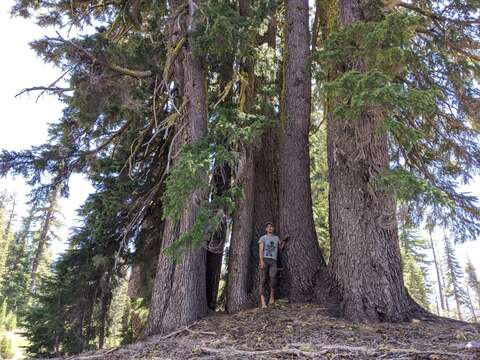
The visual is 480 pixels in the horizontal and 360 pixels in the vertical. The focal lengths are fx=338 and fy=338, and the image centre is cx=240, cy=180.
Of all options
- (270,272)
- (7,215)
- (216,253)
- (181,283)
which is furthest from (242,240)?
(7,215)

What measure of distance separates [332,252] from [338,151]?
5.57ft

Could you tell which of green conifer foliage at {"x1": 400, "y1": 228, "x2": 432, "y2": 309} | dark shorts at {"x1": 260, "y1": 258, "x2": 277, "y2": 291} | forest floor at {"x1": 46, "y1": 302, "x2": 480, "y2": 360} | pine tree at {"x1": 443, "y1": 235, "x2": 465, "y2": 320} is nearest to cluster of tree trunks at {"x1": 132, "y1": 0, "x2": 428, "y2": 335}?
dark shorts at {"x1": 260, "y1": 258, "x2": 277, "y2": 291}

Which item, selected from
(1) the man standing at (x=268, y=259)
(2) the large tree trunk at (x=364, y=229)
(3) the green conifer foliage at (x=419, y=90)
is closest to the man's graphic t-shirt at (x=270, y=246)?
(1) the man standing at (x=268, y=259)

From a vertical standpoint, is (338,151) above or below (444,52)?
below

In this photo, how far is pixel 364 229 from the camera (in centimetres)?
523

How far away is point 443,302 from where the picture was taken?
35062 millimetres

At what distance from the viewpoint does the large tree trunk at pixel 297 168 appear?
20.3 ft

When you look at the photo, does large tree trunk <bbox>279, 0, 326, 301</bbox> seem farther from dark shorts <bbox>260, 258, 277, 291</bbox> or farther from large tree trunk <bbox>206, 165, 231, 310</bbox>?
large tree trunk <bbox>206, 165, 231, 310</bbox>

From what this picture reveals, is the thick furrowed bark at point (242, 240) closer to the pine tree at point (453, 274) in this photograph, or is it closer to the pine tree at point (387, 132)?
the pine tree at point (387, 132)

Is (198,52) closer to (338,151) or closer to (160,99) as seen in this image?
(160,99)

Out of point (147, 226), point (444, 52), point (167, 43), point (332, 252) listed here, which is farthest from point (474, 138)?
point (147, 226)

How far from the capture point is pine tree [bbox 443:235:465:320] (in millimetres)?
33906

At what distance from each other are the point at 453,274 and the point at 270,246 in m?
37.2

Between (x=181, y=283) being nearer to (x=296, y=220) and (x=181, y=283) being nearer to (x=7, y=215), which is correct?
(x=296, y=220)
